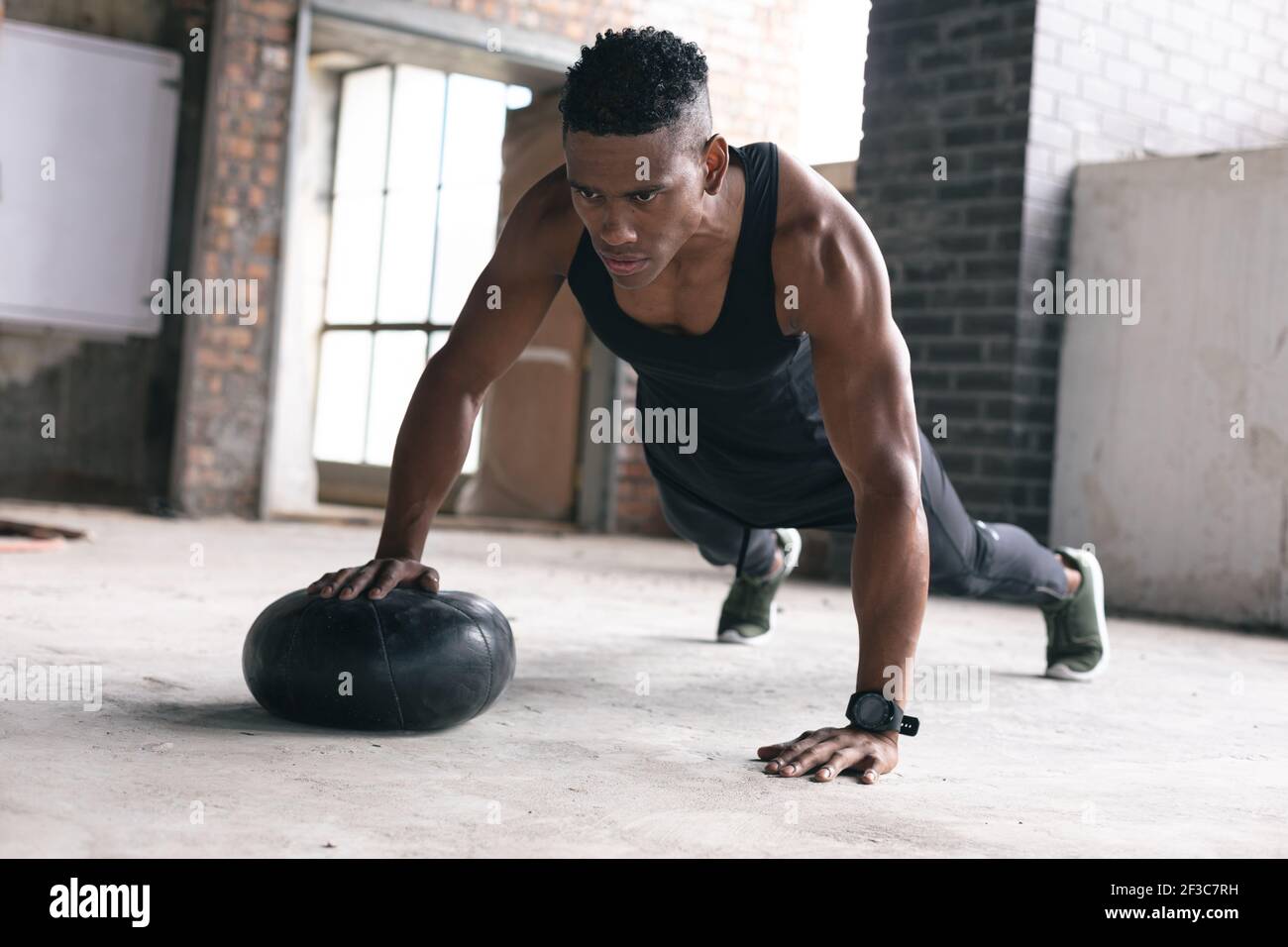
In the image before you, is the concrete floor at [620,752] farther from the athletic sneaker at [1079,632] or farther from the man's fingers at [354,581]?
the man's fingers at [354,581]

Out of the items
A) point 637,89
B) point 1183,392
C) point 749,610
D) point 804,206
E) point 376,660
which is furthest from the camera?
point 1183,392

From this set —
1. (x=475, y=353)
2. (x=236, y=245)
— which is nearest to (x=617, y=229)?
(x=475, y=353)

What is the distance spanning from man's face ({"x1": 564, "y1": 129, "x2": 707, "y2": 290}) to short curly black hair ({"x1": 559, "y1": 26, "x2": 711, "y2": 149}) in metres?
0.02

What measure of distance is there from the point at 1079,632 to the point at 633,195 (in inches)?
80.7

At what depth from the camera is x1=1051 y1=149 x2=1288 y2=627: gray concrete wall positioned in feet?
17.5

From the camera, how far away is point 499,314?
2.81 metres

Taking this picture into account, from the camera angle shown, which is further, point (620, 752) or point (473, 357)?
point (473, 357)

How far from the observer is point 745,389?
2967mm

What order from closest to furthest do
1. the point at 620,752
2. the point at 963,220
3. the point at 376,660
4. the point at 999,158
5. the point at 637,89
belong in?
the point at 637,89
the point at 376,660
the point at 620,752
the point at 999,158
the point at 963,220

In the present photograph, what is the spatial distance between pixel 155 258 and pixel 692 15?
3340mm

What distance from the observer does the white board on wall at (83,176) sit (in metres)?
7.04

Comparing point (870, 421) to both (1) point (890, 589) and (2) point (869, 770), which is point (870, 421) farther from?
(2) point (869, 770)

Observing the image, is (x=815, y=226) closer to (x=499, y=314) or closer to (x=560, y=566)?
(x=499, y=314)

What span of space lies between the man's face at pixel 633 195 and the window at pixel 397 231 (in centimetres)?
621
